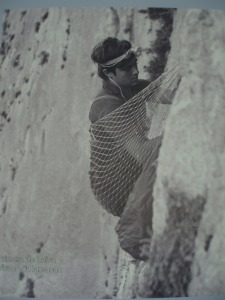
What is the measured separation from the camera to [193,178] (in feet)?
4.66

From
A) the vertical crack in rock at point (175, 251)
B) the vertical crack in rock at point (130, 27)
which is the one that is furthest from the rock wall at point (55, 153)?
the vertical crack in rock at point (175, 251)

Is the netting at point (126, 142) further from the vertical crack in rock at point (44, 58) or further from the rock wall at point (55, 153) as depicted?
the vertical crack in rock at point (44, 58)

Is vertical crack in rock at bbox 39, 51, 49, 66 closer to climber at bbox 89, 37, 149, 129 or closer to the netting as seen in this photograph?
climber at bbox 89, 37, 149, 129

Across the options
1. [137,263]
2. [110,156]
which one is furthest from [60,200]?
[137,263]

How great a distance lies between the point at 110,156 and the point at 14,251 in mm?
566

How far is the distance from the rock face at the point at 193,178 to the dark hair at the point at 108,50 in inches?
8.9

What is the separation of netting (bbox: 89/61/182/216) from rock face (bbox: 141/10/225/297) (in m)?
0.05

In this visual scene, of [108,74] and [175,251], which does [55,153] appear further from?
[175,251]

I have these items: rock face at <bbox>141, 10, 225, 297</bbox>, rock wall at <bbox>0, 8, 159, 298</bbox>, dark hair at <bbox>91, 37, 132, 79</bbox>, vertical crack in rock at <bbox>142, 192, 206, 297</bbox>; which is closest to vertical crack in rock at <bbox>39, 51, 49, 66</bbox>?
rock wall at <bbox>0, 8, 159, 298</bbox>

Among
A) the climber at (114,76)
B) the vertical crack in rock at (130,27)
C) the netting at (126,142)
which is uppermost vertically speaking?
the vertical crack in rock at (130,27)

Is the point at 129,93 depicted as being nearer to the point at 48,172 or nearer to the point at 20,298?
the point at 48,172

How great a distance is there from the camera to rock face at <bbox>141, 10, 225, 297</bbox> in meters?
1.38

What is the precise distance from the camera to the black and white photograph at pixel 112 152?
1.40 metres

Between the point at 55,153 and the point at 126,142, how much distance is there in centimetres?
31
